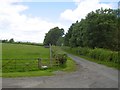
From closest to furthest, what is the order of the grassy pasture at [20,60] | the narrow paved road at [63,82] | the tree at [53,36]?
the narrow paved road at [63,82] < the grassy pasture at [20,60] < the tree at [53,36]

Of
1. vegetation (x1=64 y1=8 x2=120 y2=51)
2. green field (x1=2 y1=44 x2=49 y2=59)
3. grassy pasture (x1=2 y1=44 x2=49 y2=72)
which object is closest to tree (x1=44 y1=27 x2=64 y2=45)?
green field (x1=2 y1=44 x2=49 y2=59)

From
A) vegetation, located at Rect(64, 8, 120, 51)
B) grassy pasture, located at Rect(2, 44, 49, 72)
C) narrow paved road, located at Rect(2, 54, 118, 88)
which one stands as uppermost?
vegetation, located at Rect(64, 8, 120, 51)

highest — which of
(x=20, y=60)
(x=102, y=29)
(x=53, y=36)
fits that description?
(x=53, y=36)

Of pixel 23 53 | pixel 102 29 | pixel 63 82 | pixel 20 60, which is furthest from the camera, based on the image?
pixel 23 53

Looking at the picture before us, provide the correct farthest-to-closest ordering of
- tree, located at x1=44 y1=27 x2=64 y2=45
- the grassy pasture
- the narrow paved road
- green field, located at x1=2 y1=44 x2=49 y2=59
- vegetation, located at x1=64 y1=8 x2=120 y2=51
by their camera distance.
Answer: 1. tree, located at x1=44 y1=27 x2=64 y2=45
2. vegetation, located at x1=64 y1=8 x2=120 y2=51
3. green field, located at x1=2 y1=44 x2=49 y2=59
4. the grassy pasture
5. the narrow paved road

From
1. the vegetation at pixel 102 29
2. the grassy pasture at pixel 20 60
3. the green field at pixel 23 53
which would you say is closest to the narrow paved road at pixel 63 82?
the grassy pasture at pixel 20 60

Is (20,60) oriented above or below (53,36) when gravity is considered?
below

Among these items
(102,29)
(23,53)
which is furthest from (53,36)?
(102,29)

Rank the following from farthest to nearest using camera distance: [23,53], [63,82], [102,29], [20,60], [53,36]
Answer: [53,36] → [23,53] → [102,29] → [20,60] → [63,82]

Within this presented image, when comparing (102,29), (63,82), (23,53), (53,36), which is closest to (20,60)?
(63,82)

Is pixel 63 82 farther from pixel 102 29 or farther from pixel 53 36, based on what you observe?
pixel 53 36

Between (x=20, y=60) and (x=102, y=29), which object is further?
(x=102, y=29)

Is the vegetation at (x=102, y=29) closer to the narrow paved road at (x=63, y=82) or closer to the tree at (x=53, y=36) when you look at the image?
the narrow paved road at (x=63, y=82)

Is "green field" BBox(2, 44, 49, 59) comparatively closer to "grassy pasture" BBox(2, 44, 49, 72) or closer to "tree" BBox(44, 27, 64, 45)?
Result: "grassy pasture" BBox(2, 44, 49, 72)
